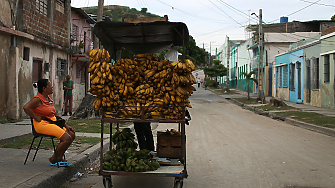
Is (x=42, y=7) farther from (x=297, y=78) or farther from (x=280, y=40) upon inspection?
(x=280, y=40)

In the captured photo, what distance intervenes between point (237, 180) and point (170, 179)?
114 centimetres

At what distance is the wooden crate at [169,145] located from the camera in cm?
530

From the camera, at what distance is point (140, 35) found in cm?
594

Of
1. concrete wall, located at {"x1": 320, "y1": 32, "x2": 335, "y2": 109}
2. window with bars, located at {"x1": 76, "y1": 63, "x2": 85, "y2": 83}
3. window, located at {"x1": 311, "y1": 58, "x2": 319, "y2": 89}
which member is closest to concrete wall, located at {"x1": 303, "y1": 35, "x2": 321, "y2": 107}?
window, located at {"x1": 311, "y1": 58, "x2": 319, "y2": 89}

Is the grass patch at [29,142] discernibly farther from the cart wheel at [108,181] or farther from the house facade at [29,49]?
the house facade at [29,49]

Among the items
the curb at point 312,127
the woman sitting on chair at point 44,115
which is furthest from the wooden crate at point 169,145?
the curb at point 312,127

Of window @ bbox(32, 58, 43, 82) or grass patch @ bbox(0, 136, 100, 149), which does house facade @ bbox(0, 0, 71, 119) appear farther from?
grass patch @ bbox(0, 136, 100, 149)

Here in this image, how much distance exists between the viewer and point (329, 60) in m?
19.5

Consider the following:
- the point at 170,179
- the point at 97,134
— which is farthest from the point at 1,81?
the point at 170,179

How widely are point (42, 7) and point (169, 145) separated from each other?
12091 mm

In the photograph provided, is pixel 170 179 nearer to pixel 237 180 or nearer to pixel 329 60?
pixel 237 180

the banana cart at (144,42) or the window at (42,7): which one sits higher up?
the window at (42,7)

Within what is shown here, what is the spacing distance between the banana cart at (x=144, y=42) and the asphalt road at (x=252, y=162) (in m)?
0.62

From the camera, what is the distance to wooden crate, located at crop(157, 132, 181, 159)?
209 inches
